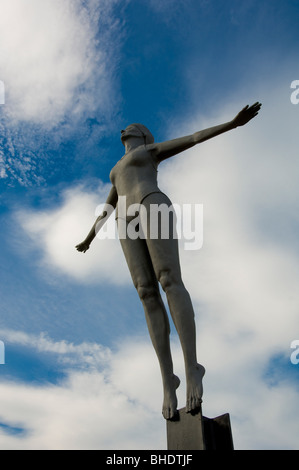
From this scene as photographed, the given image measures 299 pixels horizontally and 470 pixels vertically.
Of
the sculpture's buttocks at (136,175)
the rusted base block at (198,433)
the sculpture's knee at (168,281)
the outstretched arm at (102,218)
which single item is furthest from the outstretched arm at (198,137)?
the rusted base block at (198,433)

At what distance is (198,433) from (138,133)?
467 centimetres

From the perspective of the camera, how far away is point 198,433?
496 centimetres

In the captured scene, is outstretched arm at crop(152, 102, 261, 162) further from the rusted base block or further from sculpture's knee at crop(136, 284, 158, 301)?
the rusted base block

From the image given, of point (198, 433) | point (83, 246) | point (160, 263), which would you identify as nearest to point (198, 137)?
point (160, 263)

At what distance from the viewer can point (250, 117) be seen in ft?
19.3

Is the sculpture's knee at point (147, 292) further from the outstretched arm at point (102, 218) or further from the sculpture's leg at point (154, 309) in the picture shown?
the outstretched arm at point (102, 218)

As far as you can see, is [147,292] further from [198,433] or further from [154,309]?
[198,433]

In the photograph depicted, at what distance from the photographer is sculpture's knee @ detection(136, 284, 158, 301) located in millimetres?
6141

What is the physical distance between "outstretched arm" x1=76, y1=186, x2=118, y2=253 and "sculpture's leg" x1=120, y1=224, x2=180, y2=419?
107 cm

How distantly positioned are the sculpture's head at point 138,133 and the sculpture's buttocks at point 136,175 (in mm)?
480

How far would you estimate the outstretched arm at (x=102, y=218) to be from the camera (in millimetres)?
7461
